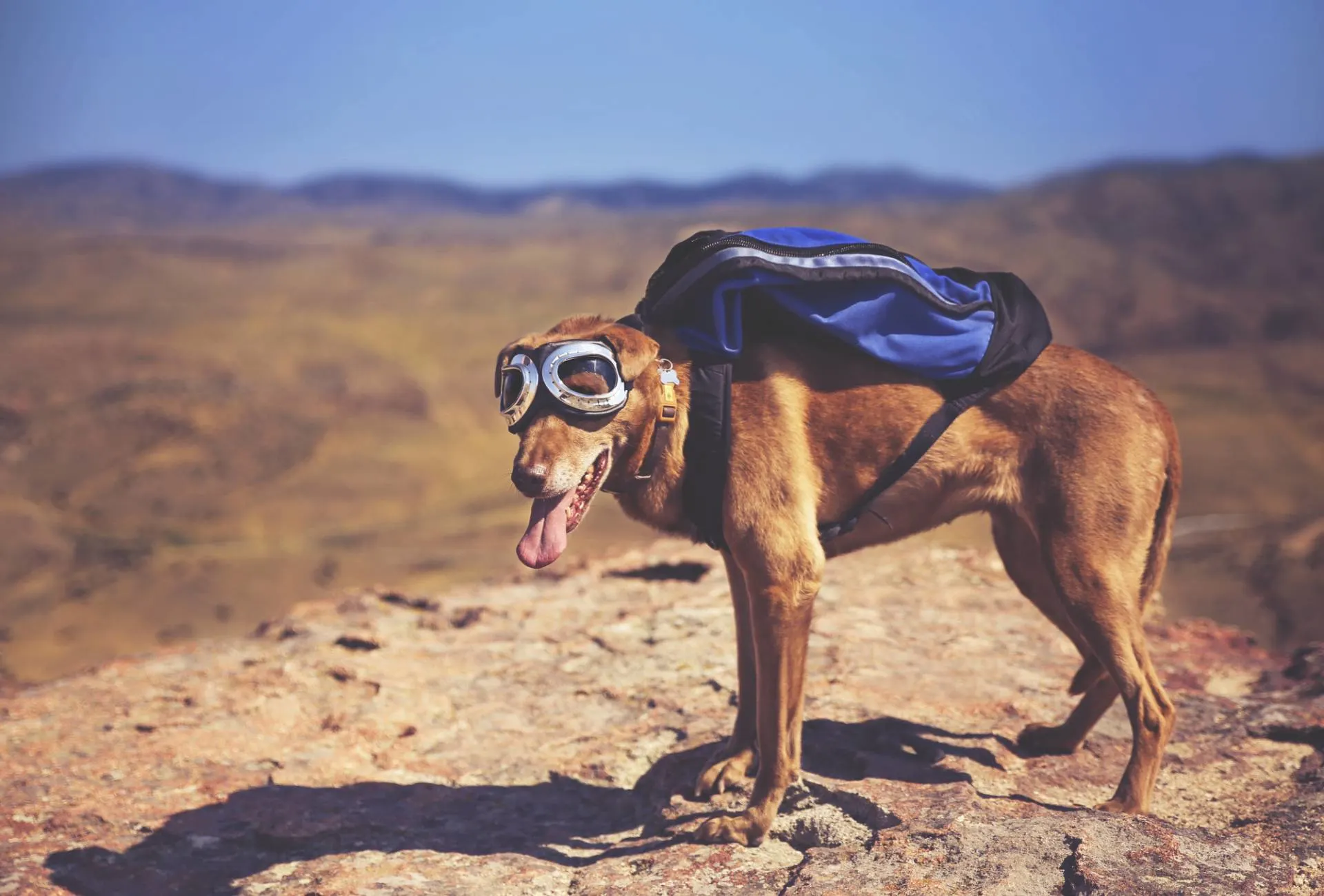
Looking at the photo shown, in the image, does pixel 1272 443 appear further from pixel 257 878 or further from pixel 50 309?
pixel 50 309

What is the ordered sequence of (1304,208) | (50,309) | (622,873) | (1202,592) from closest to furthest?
1. (622,873)
2. (1202,592)
3. (50,309)
4. (1304,208)

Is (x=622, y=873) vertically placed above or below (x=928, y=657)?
below

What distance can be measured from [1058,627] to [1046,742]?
575 millimetres

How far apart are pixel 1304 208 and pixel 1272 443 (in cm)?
3394

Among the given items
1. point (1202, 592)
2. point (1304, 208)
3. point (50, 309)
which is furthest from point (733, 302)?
point (1304, 208)

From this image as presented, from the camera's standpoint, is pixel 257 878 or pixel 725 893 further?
pixel 257 878

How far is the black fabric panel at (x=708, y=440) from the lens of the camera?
169 inches

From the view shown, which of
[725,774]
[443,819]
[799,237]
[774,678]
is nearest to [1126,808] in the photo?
[774,678]

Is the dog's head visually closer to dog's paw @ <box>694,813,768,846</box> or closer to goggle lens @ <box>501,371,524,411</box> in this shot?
goggle lens @ <box>501,371,524,411</box>

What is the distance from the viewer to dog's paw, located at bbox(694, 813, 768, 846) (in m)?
4.40

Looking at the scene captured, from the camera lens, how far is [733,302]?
174 inches

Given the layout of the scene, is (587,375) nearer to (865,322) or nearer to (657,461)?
(657,461)

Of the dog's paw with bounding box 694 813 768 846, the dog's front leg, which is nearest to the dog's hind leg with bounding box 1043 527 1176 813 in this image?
the dog's front leg

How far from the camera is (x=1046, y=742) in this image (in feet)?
17.2
